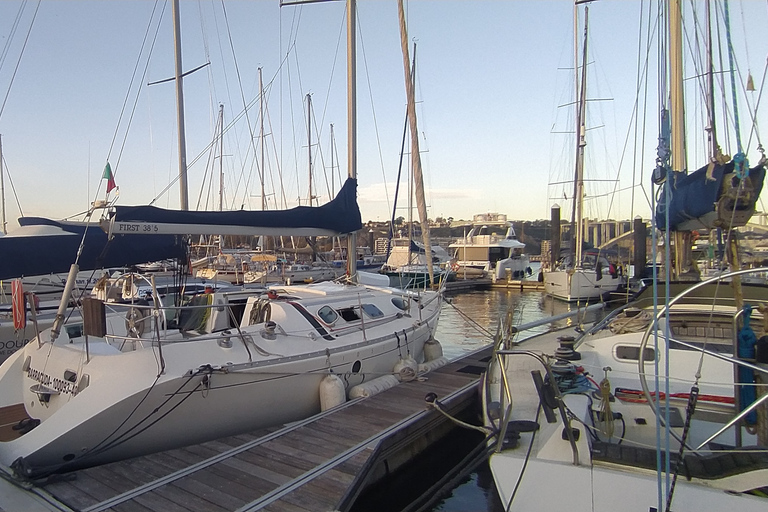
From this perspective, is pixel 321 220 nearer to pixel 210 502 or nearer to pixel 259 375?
pixel 259 375

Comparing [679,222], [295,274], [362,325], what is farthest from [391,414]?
[295,274]

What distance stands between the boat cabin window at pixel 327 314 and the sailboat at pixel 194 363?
22 millimetres

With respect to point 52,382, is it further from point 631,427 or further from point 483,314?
point 483,314

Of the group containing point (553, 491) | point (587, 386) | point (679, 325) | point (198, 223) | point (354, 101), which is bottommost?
point (553, 491)

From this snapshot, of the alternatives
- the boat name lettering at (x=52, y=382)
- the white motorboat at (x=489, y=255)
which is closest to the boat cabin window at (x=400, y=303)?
the boat name lettering at (x=52, y=382)

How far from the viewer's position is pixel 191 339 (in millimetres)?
6746

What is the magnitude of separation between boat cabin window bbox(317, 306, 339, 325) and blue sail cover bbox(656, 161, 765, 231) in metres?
4.98

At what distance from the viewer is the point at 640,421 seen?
5.58m

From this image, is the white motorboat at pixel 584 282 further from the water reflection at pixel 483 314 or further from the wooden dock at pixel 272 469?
the wooden dock at pixel 272 469

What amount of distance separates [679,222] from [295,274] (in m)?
24.2

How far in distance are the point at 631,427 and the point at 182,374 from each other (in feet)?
16.3

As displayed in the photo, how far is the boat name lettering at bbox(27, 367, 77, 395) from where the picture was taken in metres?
6.32

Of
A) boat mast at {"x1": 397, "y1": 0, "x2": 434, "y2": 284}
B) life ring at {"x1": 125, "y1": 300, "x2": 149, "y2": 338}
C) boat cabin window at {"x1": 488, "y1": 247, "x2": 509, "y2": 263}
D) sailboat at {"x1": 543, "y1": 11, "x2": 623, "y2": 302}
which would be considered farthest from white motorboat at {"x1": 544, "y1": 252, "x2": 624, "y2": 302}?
life ring at {"x1": 125, "y1": 300, "x2": 149, "y2": 338}

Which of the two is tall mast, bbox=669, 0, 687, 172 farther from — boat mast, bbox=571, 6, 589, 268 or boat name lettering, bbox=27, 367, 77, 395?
boat mast, bbox=571, 6, 589, 268
